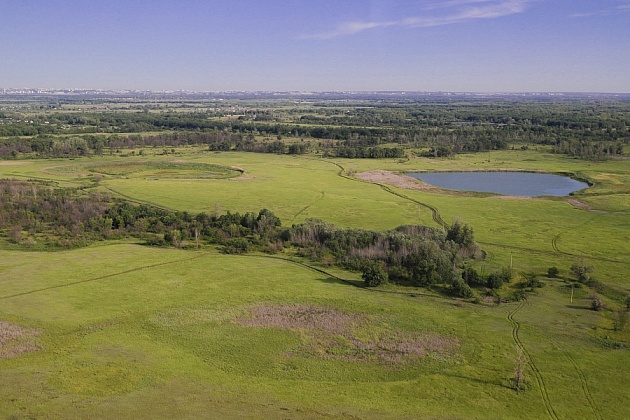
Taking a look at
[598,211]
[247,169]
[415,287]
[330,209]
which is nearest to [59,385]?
[415,287]

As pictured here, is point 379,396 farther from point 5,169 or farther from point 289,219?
point 5,169

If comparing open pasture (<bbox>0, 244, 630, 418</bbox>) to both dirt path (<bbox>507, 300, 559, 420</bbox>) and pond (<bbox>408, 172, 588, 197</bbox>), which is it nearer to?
dirt path (<bbox>507, 300, 559, 420</bbox>)

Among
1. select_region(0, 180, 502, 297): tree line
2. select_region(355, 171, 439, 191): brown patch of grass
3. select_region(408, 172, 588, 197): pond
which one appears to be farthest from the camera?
select_region(355, 171, 439, 191): brown patch of grass

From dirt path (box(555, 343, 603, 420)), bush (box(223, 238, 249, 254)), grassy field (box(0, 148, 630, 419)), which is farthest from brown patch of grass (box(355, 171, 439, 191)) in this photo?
dirt path (box(555, 343, 603, 420))

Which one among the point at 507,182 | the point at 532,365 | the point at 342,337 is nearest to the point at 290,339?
the point at 342,337

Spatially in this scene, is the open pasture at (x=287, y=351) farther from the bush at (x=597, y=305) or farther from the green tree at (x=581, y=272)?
the green tree at (x=581, y=272)

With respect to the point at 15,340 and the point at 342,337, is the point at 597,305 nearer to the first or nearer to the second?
the point at 342,337
